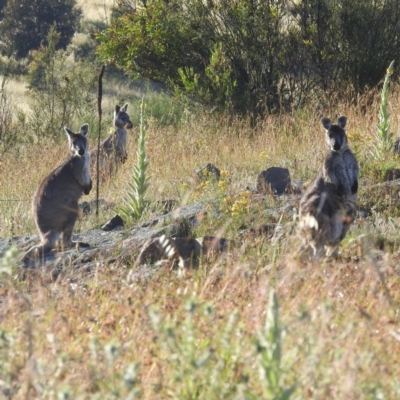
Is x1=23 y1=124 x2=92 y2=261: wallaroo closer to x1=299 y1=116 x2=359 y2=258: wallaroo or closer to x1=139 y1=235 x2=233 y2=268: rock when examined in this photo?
x1=139 y1=235 x2=233 y2=268: rock

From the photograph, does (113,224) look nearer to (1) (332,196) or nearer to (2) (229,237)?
(2) (229,237)

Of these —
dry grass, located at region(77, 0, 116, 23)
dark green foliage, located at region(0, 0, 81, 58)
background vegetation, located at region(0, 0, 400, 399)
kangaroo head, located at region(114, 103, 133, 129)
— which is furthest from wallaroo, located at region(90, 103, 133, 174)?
dry grass, located at region(77, 0, 116, 23)

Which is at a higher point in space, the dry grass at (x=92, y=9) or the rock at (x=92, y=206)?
the dry grass at (x=92, y=9)

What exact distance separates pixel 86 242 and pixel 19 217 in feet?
7.49

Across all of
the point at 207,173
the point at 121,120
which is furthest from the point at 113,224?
the point at 121,120

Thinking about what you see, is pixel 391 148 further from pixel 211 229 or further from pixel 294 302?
pixel 294 302

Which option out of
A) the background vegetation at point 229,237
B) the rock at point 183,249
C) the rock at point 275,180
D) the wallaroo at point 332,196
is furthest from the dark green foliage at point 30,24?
the rock at point 183,249

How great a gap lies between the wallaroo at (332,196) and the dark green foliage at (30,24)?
29.7 meters

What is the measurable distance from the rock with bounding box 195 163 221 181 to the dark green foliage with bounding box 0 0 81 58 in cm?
2693

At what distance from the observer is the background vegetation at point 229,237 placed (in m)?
3.75

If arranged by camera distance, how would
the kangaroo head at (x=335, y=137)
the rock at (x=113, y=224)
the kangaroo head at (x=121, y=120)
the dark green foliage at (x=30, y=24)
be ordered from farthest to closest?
the dark green foliage at (x=30, y=24), the kangaroo head at (x=121, y=120), the rock at (x=113, y=224), the kangaroo head at (x=335, y=137)

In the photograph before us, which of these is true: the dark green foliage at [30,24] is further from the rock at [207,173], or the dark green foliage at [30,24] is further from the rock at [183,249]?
the rock at [183,249]

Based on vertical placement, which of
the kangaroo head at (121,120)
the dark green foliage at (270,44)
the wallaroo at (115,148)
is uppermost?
the dark green foliage at (270,44)

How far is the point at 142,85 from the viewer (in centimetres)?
3072
